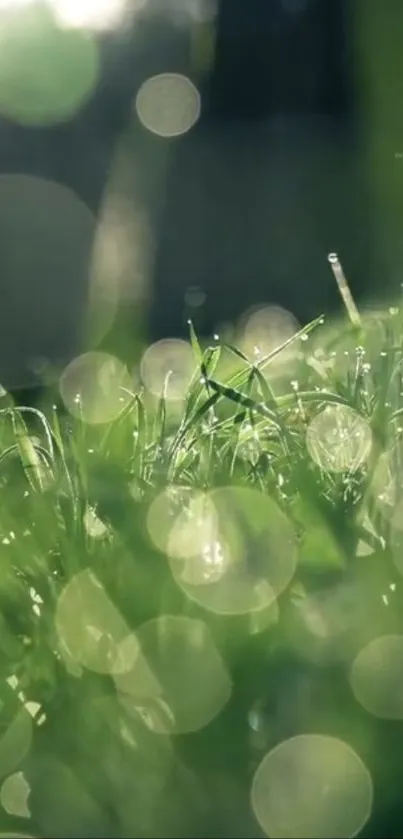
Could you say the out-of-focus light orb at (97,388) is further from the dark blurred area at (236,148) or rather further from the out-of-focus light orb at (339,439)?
the dark blurred area at (236,148)

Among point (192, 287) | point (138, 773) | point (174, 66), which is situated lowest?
point (192, 287)

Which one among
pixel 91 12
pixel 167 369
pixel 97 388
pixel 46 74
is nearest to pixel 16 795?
pixel 97 388

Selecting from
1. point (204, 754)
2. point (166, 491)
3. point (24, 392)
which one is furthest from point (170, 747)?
point (24, 392)

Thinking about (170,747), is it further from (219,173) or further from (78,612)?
(219,173)

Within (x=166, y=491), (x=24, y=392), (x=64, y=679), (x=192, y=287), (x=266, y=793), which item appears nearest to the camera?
(x=266, y=793)

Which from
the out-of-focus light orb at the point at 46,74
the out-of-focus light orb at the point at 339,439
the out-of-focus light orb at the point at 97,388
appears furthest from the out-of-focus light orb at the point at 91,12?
the out-of-focus light orb at the point at 339,439

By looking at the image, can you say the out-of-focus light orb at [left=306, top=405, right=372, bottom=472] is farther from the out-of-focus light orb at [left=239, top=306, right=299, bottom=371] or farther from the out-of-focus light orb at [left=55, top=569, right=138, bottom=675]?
the out-of-focus light orb at [left=55, top=569, right=138, bottom=675]
